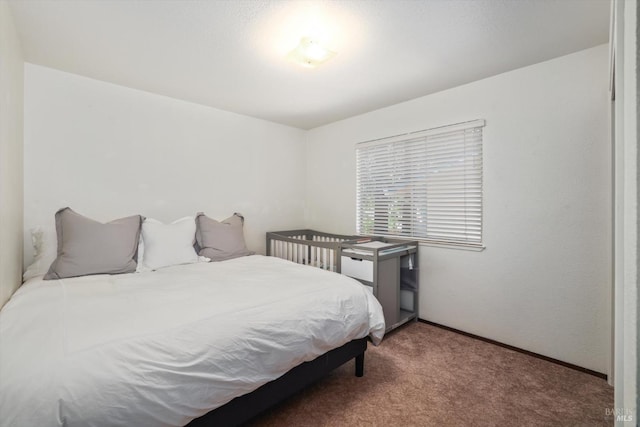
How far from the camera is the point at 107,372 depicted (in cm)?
101

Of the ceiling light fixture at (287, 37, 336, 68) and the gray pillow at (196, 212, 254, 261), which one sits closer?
the ceiling light fixture at (287, 37, 336, 68)

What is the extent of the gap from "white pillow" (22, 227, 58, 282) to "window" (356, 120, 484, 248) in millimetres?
2991

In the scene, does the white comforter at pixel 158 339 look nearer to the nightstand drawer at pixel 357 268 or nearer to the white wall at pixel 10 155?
the white wall at pixel 10 155

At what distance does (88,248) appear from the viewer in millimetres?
2154

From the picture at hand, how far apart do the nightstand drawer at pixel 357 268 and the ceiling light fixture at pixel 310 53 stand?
1.71 m

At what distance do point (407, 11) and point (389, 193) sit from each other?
1.89 metres

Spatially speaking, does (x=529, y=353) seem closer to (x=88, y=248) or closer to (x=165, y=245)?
(x=165, y=245)

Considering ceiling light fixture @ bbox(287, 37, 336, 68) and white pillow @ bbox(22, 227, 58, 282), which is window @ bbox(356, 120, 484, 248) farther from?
white pillow @ bbox(22, 227, 58, 282)

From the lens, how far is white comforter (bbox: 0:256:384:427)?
945 millimetres

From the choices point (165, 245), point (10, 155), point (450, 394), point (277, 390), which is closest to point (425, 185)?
point (450, 394)

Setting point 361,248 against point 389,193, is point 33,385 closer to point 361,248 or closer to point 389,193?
point 361,248

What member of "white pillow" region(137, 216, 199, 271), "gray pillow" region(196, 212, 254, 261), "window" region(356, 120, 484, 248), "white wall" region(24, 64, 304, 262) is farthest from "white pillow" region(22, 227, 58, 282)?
"window" region(356, 120, 484, 248)

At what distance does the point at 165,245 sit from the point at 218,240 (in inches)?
18.9

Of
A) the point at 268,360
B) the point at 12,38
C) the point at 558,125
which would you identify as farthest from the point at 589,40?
the point at 12,38
